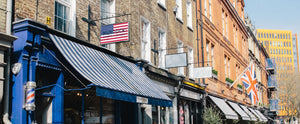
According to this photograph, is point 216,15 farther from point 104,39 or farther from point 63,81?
point 63,81

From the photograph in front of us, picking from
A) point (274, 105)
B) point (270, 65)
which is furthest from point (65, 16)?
point (270, 65)

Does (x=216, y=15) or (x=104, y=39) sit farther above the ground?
(x=216, y=15)

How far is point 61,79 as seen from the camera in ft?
32.8

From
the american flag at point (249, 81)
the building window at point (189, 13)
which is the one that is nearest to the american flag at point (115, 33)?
the building window at point (189, 13)

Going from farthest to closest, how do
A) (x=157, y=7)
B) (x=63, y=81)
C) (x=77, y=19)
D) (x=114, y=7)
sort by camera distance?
(x=157, y=7)
(x=114, y=7)
(x=77, y=19)
(x=63, y=81)

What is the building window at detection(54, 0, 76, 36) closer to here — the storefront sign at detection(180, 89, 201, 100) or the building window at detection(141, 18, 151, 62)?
the building window at detection(141, 18, 151, 62)

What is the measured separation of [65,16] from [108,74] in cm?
223

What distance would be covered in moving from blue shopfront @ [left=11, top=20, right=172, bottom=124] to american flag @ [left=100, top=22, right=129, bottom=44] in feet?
1.44

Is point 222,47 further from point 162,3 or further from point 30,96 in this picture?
point 30,96

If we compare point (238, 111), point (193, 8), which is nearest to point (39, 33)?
point (193, 8)

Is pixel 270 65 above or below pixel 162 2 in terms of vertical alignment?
above

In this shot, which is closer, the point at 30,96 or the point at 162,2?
the point at 30,96

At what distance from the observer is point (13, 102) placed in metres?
8.53

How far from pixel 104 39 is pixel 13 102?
13.3 feet
